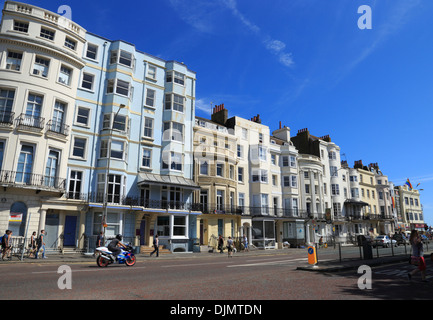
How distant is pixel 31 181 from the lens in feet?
72.6

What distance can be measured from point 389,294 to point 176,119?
27.0 m

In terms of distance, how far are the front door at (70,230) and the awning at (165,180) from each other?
6.36 m

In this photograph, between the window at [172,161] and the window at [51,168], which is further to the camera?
the window at [172,161]

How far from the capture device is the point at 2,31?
23281mm

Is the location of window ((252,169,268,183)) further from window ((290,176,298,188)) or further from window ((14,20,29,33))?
Result: window ((14,20,29,33))

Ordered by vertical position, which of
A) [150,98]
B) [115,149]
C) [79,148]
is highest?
[150,98]

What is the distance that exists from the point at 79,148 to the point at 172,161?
9.01 metres

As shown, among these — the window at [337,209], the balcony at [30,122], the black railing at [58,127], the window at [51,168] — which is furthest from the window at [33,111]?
the window at [337,209]

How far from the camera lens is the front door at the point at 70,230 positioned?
24531 millimetres

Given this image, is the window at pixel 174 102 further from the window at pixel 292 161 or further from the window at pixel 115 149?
the window at pixel 292 161

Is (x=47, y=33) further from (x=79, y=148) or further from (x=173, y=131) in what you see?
(x=173, y=131)

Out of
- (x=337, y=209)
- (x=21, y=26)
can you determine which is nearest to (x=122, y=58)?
(x=21, y=26)

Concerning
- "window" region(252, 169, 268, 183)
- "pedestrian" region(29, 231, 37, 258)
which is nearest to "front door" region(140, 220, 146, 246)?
"pedestrian" region(29, 231, 37, 258)

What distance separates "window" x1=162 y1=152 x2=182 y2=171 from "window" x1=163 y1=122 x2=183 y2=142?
1.62 metres
